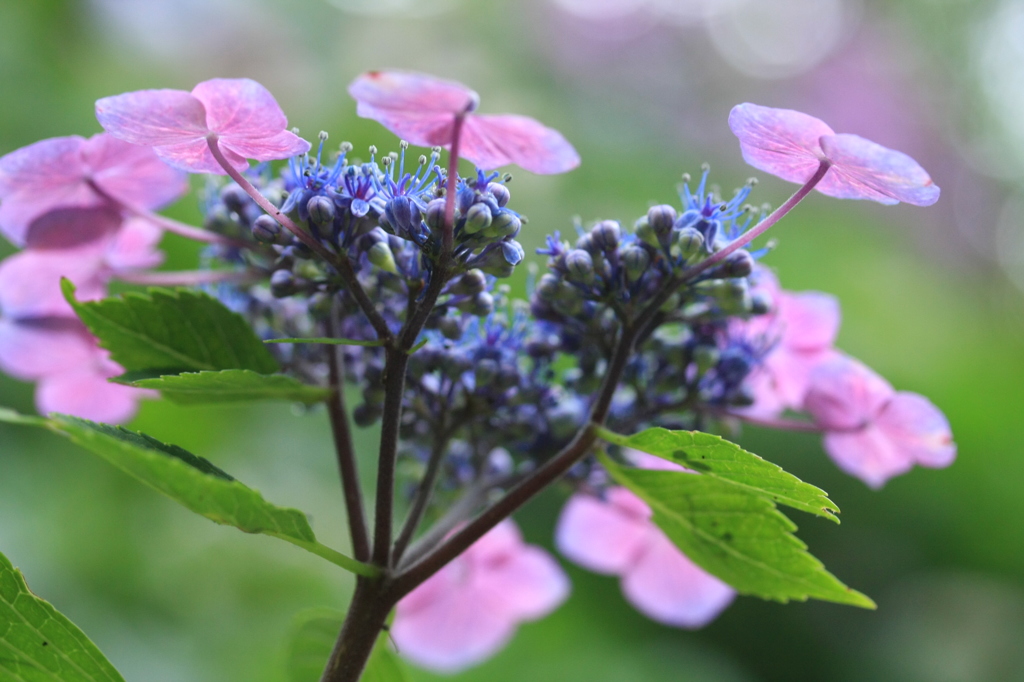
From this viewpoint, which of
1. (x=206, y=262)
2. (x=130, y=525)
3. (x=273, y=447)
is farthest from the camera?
(x=273, y=447)

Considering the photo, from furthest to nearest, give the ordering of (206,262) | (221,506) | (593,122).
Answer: (593,122)
(206,262)
(221,506)

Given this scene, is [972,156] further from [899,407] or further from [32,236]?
[32,236]

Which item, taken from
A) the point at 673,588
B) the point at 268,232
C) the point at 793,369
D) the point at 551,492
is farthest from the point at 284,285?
the point at 551,492

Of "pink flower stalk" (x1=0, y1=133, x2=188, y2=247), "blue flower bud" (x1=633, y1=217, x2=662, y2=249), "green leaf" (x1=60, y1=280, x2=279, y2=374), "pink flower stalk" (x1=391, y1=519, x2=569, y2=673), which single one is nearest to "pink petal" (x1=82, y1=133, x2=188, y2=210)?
"pink flower stalk" (x1=0, y1=133, x2=188, y2=247)

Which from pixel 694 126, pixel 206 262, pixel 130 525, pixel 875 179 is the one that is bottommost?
pixel 130 525

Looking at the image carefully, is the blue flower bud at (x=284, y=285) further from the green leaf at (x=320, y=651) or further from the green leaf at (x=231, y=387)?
the green leaf at (x=320, y=651)

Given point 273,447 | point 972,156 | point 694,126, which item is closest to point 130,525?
point 273,447
